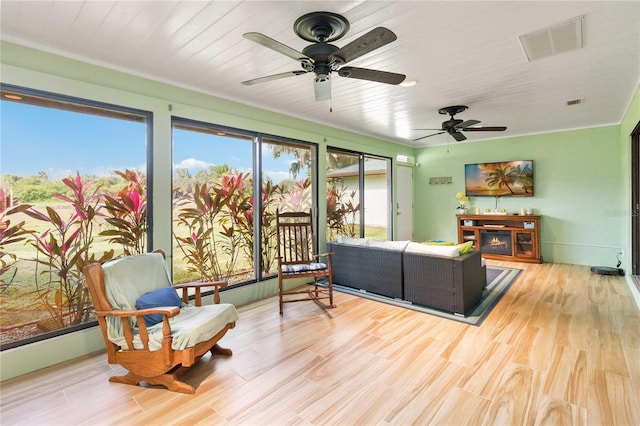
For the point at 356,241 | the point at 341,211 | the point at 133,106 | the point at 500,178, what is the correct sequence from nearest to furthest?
the point at 133,106 → the point at 356,241 → the point at 341,211 → the point at 500,178

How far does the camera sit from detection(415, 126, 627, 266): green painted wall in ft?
17.9

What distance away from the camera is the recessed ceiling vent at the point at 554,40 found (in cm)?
228

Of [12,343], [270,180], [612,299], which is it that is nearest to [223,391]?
[12,343]

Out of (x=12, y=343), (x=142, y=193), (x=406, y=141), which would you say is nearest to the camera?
(x=12, y=343)

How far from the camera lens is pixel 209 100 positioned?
3.65m

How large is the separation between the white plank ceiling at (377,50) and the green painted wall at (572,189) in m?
1.56

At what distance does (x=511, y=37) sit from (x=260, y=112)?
2944 mm

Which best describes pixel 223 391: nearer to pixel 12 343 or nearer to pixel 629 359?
pixel 12 343

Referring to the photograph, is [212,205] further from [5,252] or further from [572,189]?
[572,189]

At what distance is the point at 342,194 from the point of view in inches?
223

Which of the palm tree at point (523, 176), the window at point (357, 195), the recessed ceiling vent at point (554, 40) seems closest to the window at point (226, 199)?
the window at point (357, 195)

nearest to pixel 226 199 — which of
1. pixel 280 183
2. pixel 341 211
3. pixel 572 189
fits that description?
pixel 280 183

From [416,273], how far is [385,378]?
165cm

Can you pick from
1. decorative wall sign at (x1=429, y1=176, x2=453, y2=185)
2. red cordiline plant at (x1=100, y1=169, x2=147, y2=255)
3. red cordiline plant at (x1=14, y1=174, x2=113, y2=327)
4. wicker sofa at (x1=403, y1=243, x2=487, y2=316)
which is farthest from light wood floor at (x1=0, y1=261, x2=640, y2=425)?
decorative wall sign at (x1=429, y1=176, x2=453, y2=185)
